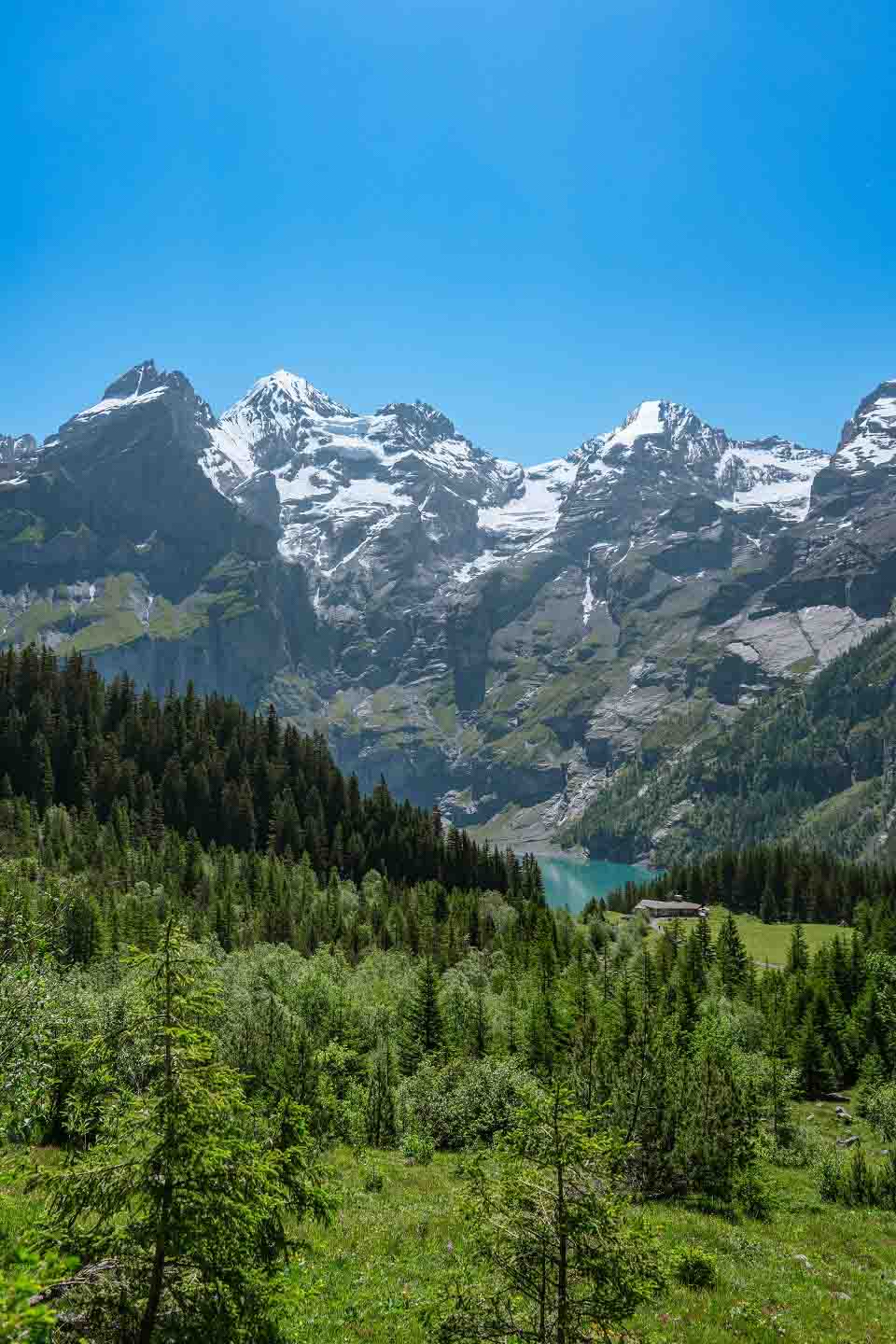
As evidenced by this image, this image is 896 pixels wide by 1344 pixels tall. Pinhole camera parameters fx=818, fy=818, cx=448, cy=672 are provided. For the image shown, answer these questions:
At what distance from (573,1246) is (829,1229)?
30.1 m

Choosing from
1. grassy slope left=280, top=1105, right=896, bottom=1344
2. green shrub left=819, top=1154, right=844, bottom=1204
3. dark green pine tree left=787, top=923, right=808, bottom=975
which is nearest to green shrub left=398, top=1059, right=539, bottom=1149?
grassy slope left=280, top=1105, right=896, bottom=1344

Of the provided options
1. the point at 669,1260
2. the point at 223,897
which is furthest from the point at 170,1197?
the point at 223,897

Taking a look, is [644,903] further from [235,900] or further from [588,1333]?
[588,1333]

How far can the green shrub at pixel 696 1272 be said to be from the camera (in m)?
25.6

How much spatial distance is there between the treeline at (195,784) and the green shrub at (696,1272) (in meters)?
149

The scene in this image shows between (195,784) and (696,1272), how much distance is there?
166 meters

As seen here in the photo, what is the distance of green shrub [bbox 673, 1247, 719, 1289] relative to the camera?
25641mm

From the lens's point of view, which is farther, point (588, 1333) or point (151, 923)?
point (151, 923)

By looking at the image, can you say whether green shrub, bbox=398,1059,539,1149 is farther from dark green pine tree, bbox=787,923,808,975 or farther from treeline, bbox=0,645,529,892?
treeline, bbox=0,645,529,892

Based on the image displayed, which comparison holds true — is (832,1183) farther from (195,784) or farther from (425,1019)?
(195,784)

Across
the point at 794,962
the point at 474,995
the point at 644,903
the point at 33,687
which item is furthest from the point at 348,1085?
the point at 33,687

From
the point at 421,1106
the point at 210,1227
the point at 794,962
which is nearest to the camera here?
the point at 210,1227

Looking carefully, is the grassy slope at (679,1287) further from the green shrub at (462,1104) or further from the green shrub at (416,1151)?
the green shrub at (462,1104)

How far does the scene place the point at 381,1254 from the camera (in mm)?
25797
